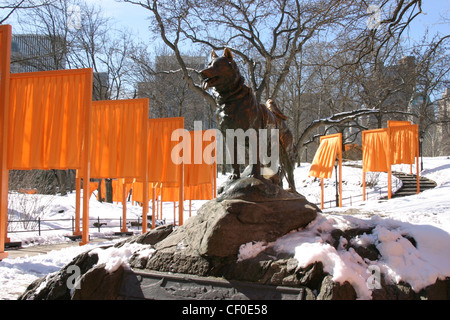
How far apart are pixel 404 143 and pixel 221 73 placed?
448 inches

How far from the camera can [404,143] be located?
13.2 meters

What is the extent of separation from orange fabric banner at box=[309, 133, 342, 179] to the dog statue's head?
9.69m

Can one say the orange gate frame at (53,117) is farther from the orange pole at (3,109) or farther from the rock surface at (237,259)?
the rock surface at (237,259)

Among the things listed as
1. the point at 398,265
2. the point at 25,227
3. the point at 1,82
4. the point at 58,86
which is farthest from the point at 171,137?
the point at 398,265

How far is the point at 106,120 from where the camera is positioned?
9023 mm

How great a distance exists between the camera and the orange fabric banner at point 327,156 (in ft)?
43.6

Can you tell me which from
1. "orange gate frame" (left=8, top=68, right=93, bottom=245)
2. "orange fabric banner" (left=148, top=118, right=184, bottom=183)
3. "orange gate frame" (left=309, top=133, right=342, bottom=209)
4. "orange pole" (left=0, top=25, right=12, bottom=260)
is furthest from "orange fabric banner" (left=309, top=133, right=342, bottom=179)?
"orange pole" (left=0, top=25, right=12, bottom=260)

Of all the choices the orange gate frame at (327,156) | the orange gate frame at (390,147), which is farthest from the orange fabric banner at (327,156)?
the orange gate frame at (390,147)

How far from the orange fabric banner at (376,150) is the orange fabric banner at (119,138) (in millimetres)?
8880

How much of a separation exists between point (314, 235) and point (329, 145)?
1054 centimetres

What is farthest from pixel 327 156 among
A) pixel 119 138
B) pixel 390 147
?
pixel 119 138
